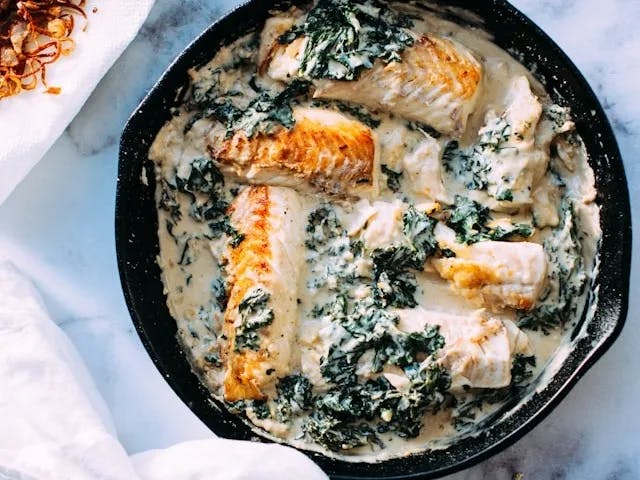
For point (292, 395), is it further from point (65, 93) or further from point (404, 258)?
point (65, 93)

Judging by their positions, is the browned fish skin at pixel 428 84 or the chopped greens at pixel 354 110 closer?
the browned fish skin at pixel 428 84

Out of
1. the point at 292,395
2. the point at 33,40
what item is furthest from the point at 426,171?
the point at 33,40

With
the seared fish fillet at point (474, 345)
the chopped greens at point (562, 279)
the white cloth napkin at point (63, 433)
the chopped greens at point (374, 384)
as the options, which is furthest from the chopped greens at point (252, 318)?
the chopped greens at point (562, 279)

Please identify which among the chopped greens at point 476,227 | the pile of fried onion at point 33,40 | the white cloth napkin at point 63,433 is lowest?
the white cloth napkin at point 63,433

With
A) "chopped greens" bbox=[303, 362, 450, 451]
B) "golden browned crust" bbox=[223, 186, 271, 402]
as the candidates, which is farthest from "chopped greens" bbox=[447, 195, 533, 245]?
"golden browned crust" bbox=[223, 186, 271, 402]

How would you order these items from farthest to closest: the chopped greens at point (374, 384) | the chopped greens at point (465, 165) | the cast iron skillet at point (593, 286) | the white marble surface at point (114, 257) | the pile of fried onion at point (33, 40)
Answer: the pile of fried onion at point (33, 40), the white marble surface at point (114, 257), the chopped greens at point (465, 165), the chopped greens at point (374, 384), the cast iron skillet at point (593, 286)

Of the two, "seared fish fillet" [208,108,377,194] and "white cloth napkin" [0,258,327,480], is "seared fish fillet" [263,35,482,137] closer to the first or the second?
"seared fish fillet" [208,108,377,194]

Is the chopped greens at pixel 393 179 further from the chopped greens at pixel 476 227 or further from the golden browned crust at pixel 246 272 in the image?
the golden browned crust at pixel 246 272

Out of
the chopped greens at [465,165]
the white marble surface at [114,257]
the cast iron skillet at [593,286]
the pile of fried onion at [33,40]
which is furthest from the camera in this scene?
the pile of fried onion at [33,40]
